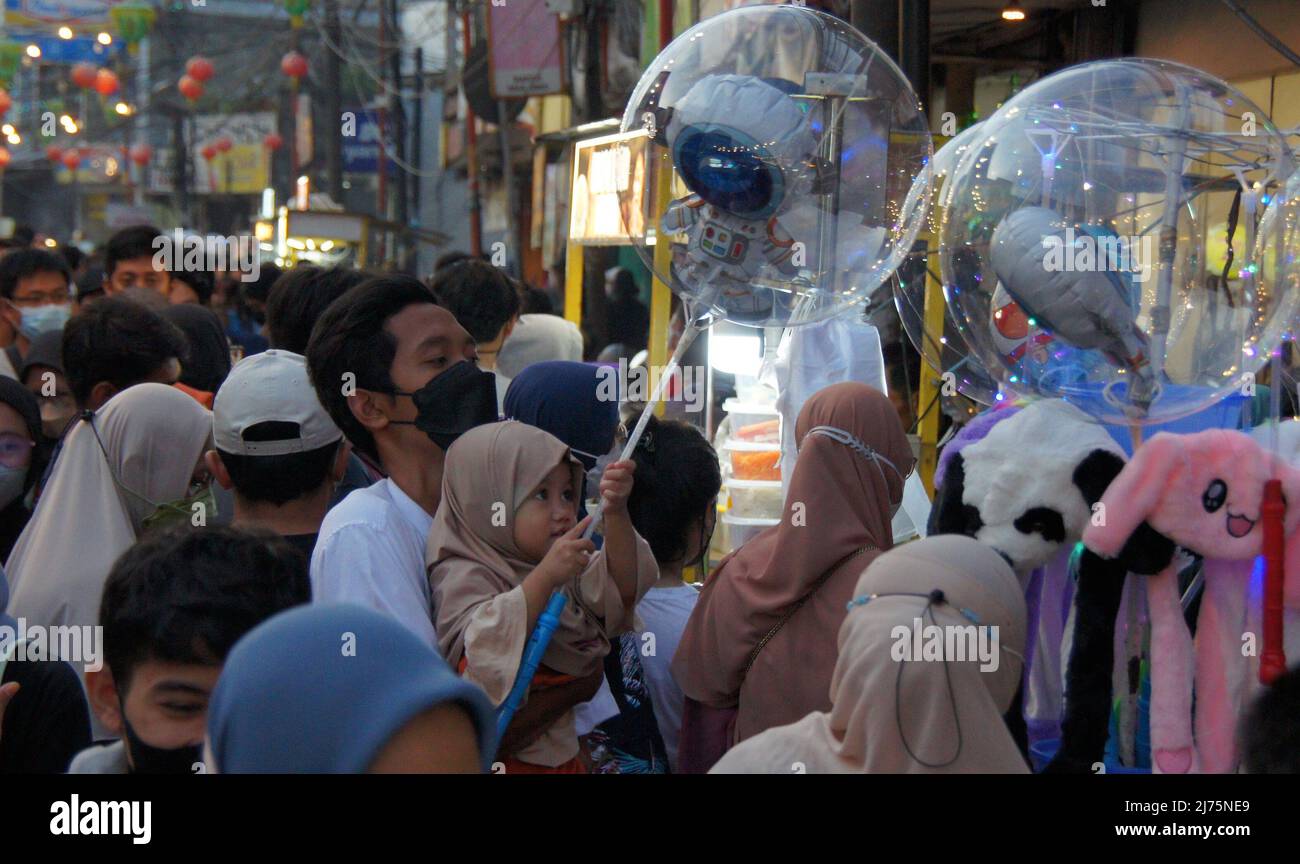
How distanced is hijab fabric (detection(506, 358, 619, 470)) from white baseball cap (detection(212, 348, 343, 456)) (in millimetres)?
606

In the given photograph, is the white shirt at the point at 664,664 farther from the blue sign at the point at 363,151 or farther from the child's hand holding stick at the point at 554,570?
the blue sign at the point at 363,151

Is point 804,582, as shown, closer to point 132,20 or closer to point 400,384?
point 400,384

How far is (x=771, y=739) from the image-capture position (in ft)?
7.16

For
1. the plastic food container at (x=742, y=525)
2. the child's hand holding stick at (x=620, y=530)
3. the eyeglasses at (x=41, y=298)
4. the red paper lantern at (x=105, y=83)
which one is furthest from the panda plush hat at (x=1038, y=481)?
the red paper lantern at (x=105, y=83)

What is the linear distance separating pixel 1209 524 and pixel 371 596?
1.59 metres

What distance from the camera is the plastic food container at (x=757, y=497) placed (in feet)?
19.9

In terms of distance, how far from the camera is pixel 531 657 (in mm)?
2596

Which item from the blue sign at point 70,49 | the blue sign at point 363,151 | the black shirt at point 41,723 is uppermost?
the blue sign at point 70,49

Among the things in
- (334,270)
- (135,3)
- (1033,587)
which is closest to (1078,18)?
(334,270)

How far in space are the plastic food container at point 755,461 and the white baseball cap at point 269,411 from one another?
3.18 metres

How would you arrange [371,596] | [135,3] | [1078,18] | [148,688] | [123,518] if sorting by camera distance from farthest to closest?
[135,3] → [1078,18] → [123,518] → [371,596] → [148,688]

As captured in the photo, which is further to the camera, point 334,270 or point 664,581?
point 334,270

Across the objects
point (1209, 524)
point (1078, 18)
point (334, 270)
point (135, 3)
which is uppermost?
point (135, 3)
